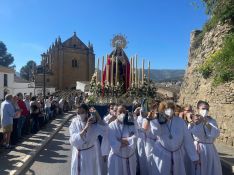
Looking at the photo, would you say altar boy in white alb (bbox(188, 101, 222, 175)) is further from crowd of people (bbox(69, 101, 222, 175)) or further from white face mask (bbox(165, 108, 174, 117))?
white face mask (bbox(165, 108, 174, 117))

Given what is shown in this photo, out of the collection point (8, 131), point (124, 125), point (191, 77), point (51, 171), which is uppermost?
point (191, 77)

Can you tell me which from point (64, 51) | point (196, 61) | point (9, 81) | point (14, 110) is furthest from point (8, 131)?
point (64, 51)

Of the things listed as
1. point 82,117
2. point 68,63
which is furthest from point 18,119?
point 68,63

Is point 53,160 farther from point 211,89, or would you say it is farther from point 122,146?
point 211,89

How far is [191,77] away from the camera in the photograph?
19.0 meters

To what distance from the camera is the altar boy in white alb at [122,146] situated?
630 cm

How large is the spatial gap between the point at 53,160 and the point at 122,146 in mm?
4148

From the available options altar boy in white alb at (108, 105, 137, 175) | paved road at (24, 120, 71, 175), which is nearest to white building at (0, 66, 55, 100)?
paved road at (24, 120, 71, 175)

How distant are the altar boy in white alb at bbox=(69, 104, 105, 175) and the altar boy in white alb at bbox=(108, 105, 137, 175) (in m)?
0.25

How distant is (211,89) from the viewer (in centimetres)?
1555

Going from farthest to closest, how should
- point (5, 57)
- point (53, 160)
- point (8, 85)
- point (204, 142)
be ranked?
point (5, 57)
point (8, 85)
point (53, 160)
point (204, 142)

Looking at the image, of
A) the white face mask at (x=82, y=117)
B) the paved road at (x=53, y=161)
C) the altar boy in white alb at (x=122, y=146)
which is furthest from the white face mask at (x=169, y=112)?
the paved road at (x=53, y=161)

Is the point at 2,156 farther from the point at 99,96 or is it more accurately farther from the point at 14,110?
the point at 99,96

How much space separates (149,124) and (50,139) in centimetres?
807
